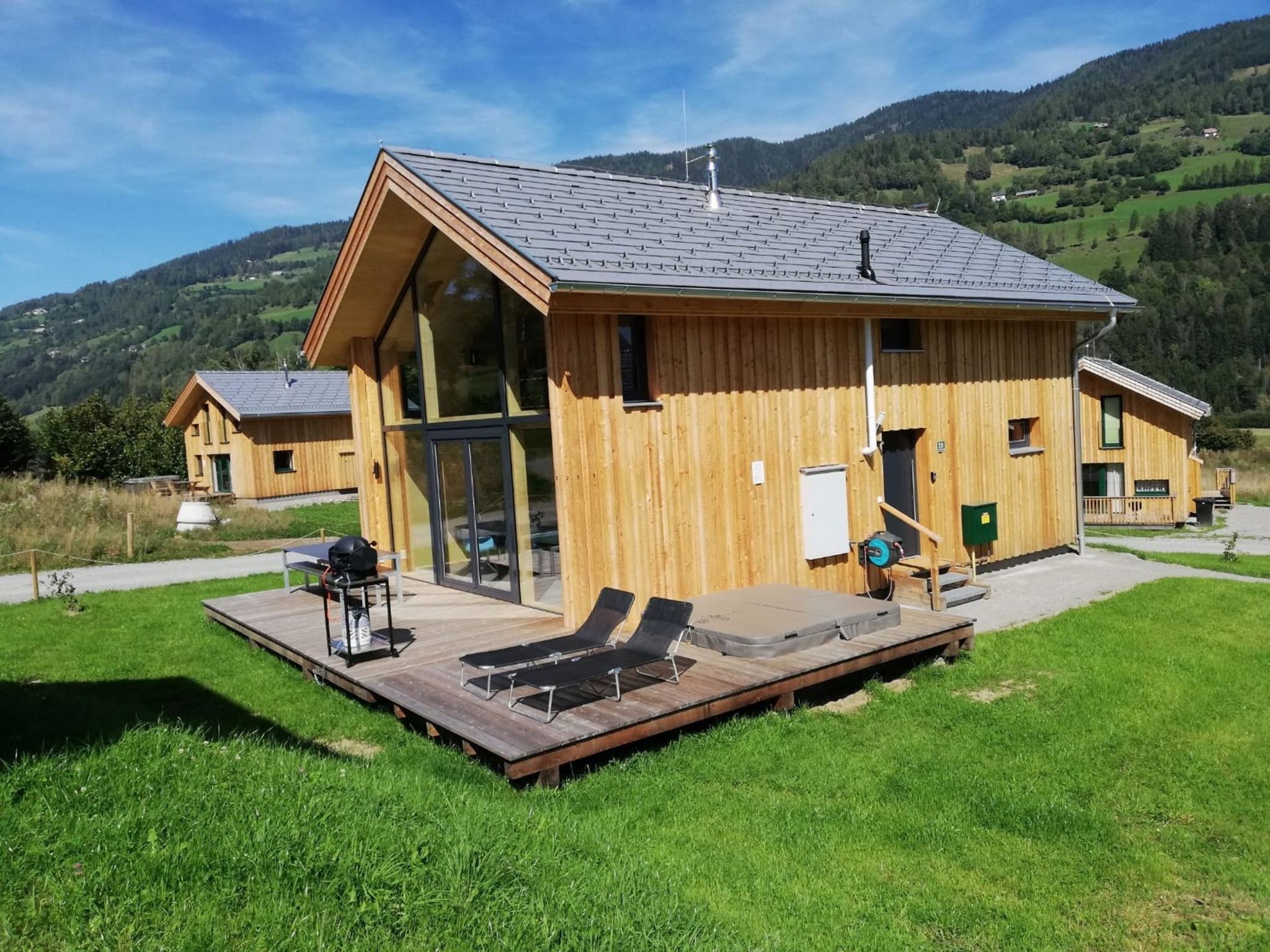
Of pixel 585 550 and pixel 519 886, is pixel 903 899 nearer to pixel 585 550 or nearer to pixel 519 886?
pixel 519 886

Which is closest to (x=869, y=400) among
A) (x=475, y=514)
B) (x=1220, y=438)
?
(x=475, y=514)

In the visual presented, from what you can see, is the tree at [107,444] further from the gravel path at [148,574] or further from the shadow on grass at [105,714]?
the shadow on grass at [105,714]

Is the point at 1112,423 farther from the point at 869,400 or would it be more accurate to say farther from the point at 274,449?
the point at 274,449

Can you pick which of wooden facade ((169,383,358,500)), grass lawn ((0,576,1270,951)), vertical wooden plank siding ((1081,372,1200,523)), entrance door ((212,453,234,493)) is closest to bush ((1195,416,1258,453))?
vertical wooden plank siding ((1081,372,1200,523))

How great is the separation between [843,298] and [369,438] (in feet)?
24.2

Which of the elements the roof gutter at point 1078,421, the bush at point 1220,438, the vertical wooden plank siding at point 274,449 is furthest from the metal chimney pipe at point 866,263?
the bush at point 1220,438

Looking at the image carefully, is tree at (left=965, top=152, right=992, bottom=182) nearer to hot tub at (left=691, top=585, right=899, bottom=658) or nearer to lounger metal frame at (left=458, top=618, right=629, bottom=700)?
hot tub at (left=691, top=585, right=899, bottom=658)

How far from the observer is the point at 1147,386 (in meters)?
30.5

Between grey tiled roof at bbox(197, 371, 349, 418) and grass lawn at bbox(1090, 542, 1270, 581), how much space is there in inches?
1110

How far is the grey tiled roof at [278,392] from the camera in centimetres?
3388

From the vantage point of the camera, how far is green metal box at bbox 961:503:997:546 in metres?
12.6

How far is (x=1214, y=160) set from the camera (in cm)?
12850

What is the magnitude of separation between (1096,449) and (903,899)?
32.4 meters

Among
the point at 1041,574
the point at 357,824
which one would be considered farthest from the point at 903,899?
the point at 1041,574
